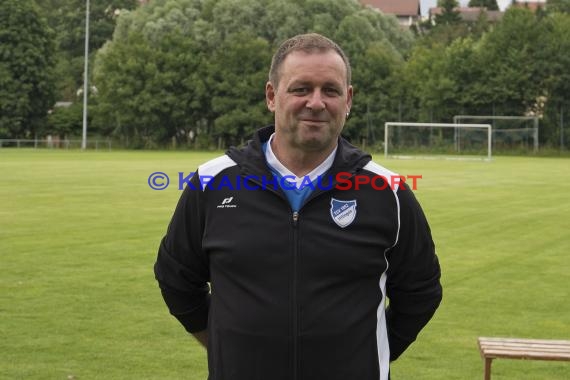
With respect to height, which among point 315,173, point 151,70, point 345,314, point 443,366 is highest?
point 151,70

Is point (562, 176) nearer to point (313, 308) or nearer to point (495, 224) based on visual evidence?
point (495, 224)

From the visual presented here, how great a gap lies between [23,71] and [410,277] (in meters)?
67.0

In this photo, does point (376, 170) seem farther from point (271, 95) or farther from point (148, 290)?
point (148, 290)

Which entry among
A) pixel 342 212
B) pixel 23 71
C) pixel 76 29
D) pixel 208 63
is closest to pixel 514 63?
pixel 208 63

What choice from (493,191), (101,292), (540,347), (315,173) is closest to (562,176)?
(493,191)

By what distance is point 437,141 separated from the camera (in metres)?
55.2

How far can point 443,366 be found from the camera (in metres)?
7.14

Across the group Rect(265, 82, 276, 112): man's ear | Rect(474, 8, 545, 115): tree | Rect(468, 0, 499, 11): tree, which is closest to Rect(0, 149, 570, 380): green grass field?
Rect(265, 82, 276, 112): man's ear

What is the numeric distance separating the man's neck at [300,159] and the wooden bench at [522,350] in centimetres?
216

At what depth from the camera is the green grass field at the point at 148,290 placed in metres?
7.18

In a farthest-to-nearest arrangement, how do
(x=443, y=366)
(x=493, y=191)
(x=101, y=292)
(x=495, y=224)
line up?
(x=493, y=191)
(x=495, y=224)
(x=101, y=292)
(x=443, y=366)

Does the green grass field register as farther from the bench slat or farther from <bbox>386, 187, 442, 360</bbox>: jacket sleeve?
<bbox>386, 187, 442, 360</bbox>: jacket sleeve

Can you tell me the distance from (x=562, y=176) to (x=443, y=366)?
2719 centimetres

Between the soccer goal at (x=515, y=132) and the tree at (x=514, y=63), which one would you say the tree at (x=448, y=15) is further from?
the soccer goal at (x=515, y=132)
